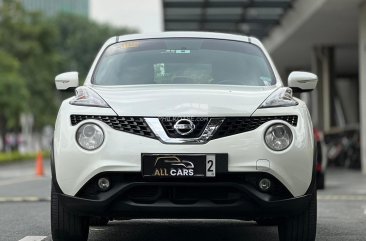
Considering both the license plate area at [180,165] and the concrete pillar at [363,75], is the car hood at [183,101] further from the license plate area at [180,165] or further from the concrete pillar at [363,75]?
the concrete pillar at [363,75]

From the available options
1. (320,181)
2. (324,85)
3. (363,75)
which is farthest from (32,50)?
(320,181)

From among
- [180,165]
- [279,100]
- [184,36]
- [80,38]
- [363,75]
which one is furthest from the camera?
[80,38]

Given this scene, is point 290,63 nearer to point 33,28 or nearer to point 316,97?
point 316,97

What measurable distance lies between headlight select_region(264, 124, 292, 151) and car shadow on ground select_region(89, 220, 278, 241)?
1472 millimetres

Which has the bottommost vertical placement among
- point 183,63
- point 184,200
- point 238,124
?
point 184,200

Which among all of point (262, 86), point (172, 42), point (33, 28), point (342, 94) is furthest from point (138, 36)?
point (342, 94)

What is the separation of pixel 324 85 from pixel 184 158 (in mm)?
24423

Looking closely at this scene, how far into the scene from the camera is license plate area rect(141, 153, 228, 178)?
464 cm

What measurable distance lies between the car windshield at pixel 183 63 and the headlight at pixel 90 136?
37.2 inches

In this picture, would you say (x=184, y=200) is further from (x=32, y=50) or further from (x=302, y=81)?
(x=32, y=50)

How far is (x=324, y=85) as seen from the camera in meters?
28.4

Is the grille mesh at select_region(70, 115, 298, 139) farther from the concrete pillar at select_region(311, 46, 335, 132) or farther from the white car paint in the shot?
the concrete pillar at select_region(311, 46, 335, 132)

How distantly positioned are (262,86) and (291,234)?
45.9 inches

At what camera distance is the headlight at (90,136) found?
15.7 ft
